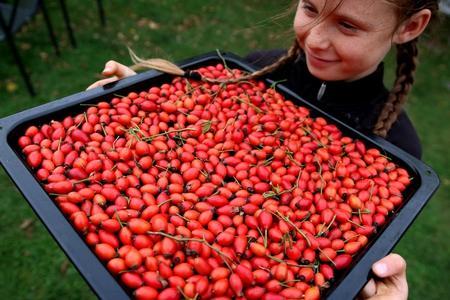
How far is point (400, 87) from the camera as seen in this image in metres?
1.84

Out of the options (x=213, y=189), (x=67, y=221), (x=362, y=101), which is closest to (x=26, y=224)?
(x=67, y=221)

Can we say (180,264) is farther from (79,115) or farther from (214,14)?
(214,14)

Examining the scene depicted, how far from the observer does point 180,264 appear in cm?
109

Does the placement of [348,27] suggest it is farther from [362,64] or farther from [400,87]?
[400,87]

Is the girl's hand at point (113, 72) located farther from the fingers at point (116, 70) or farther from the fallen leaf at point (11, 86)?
the fallen leaf at point (11, 86)

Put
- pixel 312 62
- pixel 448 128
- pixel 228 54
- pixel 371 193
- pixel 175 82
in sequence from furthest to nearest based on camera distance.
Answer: pixel 448 128, pixel 228 54, pixel 175 82, pixel 312 62, pixel 371 193

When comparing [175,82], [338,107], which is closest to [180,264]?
[175,82]

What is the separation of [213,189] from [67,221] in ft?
1.55

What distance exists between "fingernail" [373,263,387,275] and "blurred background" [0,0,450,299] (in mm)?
1063

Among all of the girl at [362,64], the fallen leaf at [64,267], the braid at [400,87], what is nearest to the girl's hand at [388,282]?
the girl at [362,64]

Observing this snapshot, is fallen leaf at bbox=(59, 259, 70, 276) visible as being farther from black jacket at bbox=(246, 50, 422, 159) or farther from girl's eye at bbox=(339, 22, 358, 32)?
girl's eye at bbox=(339, 22, 358, 32)

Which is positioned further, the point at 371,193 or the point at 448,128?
the point at 448,128

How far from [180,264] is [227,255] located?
0.14m

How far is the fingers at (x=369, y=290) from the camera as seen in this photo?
1203 mm
